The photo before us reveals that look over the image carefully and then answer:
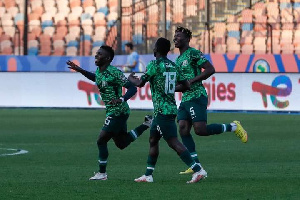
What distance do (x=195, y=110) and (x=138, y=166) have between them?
1731 millimetres

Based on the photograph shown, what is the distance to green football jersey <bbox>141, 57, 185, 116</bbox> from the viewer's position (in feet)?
36.3

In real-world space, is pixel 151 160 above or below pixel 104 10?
below

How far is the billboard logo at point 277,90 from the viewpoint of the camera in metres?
29.8

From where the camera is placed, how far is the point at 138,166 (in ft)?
45.0

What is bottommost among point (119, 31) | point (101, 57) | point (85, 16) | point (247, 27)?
point (101, 57)

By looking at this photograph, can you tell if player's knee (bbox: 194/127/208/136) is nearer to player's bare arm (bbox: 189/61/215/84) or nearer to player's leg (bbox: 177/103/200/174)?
player's leg (bbox: 177/103/200/174)

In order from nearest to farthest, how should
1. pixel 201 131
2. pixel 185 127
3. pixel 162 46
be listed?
pixel 162 46 < pixel 201 131 < pixel 185 127

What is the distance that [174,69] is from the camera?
440 inches

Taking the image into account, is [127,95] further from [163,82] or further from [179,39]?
[179,39]

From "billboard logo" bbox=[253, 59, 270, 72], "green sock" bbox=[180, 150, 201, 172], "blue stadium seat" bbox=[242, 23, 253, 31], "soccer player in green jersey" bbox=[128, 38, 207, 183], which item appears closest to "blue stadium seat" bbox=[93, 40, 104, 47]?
"blue stadium seat" bbox=[242, 23, 253, 31]

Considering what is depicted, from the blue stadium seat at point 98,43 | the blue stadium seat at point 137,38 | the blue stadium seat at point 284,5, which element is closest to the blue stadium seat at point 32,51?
the blue stadium seat at point 98,43

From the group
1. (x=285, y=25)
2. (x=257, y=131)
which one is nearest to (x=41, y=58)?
(x=285, y=25)

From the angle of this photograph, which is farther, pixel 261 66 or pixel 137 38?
pixel 137 38

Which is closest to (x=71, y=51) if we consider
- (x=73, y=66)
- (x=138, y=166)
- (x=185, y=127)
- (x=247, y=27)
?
(x=247, y=27)
